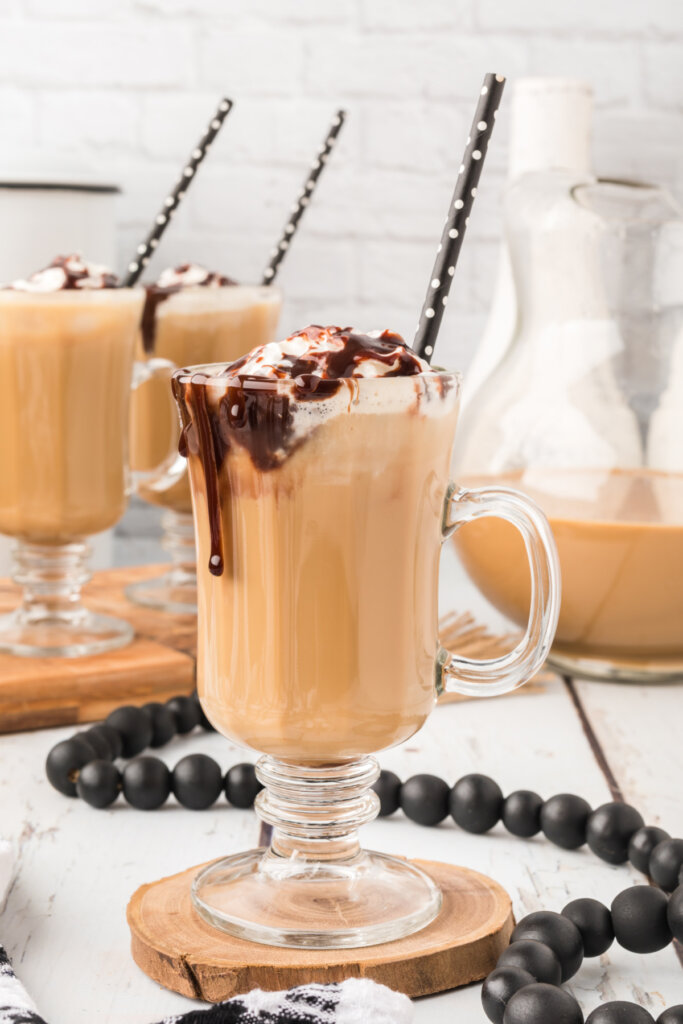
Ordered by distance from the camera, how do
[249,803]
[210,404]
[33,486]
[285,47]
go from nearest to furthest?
1. [210,404]
2. [249,803]
3. [33,486]
4. [285,47]

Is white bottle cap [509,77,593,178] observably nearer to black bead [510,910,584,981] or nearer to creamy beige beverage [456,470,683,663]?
creamy beige beverage [456,470,683,663]

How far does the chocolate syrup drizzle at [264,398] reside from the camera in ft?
2.67

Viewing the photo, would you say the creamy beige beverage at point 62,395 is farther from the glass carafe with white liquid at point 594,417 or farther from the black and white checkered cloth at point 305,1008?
the black and white checkered cloth at point 305,1008

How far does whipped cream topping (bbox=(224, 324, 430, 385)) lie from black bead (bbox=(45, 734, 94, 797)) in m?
0.43

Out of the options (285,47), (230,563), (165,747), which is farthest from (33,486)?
(285,47)

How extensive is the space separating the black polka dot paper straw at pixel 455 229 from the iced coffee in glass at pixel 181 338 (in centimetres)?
66

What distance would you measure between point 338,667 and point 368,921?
160 millimetres

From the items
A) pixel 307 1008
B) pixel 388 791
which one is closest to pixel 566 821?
pixel 388 791

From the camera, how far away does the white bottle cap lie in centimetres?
203

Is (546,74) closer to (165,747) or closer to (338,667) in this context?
(165,747)

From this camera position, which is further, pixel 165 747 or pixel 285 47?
pixel 285 47

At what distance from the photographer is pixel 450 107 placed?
221 cm

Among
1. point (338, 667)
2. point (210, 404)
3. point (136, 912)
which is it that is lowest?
point (136, 912)

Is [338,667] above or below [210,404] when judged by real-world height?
below
